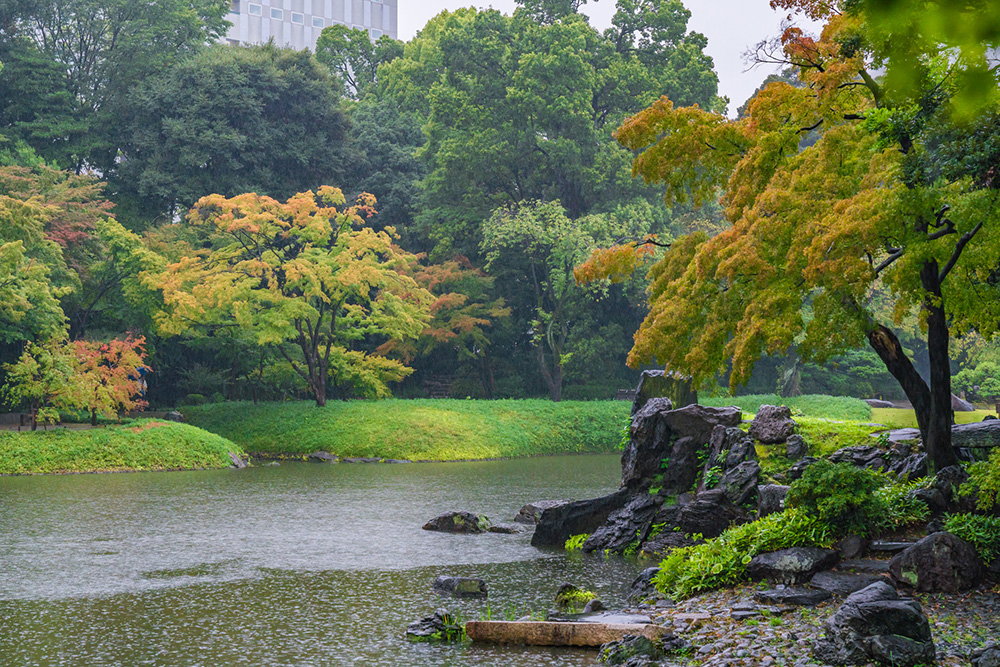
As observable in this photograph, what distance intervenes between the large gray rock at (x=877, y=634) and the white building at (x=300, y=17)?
108 metres

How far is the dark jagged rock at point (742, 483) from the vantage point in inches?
524

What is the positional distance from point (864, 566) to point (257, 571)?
7.62 m

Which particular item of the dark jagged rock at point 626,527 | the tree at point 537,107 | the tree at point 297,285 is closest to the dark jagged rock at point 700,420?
Result: the dark jagged rock at point 626,527

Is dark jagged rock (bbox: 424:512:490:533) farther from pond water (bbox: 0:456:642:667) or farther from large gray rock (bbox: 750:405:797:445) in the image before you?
large gray rock (bbox: 750:405:797:445)

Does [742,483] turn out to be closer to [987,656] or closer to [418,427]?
[987,656]

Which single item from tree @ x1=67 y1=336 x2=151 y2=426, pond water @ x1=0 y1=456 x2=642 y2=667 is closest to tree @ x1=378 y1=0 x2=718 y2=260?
tree @ x1=67 y1=336 x2=151 y2=426

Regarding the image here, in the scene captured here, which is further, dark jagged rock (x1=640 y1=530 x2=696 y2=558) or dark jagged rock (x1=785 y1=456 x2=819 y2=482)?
dark jagged rock (x1=640 y1=530 x2=696 y2=558)

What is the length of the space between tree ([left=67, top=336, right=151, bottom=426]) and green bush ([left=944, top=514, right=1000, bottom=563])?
24060mm

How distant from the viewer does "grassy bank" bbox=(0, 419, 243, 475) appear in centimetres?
2547

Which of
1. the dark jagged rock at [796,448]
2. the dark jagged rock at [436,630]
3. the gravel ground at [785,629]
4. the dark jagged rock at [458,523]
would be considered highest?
the dark jagged rock at [796,448]

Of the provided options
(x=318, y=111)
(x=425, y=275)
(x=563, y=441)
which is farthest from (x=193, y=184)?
(x=563, y=441)

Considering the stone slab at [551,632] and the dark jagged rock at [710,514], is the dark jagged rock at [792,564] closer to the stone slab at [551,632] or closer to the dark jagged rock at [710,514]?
the stone slab at [551,632]

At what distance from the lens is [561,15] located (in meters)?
45.3

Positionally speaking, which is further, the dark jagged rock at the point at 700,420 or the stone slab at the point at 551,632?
the dark jagged rock at the point at 700,420
